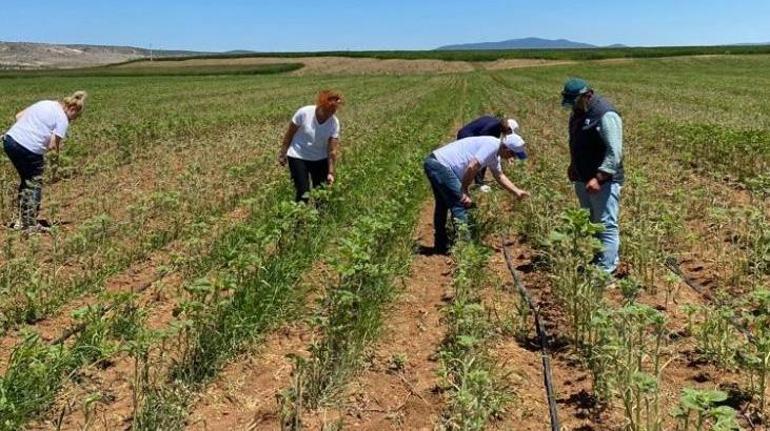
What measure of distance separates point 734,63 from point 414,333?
2667 inches

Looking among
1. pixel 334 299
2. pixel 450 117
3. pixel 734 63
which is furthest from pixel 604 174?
pixel 734 63

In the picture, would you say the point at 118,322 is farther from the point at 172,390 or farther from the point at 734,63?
the point at 734,63

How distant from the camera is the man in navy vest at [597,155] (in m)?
5.41

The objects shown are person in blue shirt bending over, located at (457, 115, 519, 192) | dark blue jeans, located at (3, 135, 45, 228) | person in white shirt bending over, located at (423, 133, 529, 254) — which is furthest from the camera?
dark blue jeans, located at (3, 135, 45, 228)

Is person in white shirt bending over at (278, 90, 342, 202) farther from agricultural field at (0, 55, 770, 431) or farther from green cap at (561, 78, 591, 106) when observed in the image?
green cap at (561, 78, 591, 106)

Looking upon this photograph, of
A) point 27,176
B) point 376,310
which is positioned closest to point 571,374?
point 376,310

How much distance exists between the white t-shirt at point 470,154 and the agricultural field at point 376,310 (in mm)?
688

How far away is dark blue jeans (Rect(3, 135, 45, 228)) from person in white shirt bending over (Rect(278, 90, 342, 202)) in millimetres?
2531

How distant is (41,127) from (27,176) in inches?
24.0

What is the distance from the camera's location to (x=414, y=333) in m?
5.05

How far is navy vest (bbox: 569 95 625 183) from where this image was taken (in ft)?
17.9

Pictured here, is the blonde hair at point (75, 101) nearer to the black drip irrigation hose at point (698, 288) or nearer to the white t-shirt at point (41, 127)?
the white t-shirt at point (41, 127)

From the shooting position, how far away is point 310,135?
727 cm

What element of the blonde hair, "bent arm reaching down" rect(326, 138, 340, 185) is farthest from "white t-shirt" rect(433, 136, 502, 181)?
the blonde hair
